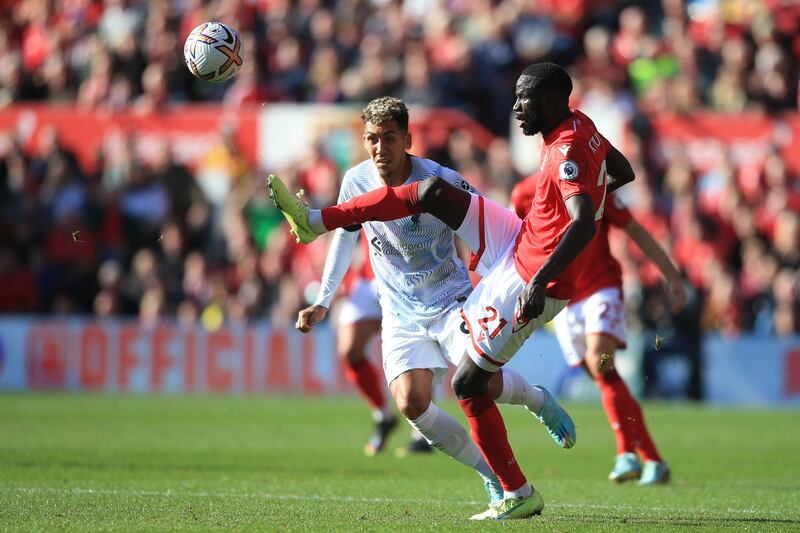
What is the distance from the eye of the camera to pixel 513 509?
7668 millimetres

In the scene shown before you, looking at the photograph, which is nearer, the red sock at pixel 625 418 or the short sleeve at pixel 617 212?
the short sleeve at pixel 617 212

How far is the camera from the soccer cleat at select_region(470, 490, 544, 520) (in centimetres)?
765

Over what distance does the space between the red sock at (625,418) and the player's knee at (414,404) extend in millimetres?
2456

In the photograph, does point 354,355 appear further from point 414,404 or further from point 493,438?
point 493,438

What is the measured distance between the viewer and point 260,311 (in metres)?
19.6

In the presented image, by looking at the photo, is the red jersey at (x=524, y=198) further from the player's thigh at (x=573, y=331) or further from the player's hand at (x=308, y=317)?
the player's hand at (x=308, y=317)

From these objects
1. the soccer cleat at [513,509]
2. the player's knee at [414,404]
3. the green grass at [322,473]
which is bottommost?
the green grass at [322,473]

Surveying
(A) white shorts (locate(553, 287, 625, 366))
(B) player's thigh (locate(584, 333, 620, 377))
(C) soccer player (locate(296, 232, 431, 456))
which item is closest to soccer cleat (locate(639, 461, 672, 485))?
(B) player's thigh (locate(584, 333, 620, 377))

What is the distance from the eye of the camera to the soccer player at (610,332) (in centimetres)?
989

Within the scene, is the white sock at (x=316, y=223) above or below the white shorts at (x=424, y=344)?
above

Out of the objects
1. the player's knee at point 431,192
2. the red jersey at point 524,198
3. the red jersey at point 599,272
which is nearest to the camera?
the player's knee at point 431,192

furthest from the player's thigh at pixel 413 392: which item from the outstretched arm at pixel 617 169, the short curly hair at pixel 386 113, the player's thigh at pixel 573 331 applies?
the player's thigh at pixel 573 331

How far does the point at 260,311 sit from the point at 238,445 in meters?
6.92

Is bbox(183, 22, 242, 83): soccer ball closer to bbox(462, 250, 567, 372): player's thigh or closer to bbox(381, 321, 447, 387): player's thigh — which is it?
bbox(381, 321, 447, 387): player's thigh
